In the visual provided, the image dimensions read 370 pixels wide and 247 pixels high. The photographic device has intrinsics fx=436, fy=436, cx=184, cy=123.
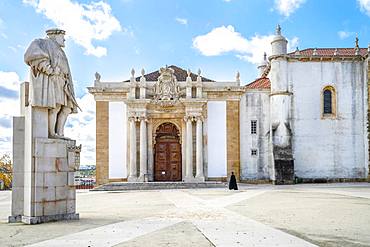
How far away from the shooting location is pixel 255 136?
30.9 m

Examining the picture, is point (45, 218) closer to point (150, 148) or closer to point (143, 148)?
point (143, 148)

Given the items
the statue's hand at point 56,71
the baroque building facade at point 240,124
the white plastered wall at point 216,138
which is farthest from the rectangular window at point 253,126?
the statue's hand at point 56,71

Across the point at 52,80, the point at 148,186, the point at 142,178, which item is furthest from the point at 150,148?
the point at 52,80

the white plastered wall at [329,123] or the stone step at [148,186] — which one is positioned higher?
the white plastered wall at [329,123]

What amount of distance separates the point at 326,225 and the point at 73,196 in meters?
5.87

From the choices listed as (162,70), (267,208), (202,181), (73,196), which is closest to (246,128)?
(202,181)

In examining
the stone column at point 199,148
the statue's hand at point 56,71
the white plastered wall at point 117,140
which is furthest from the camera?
the white plastered wall at point 117,140

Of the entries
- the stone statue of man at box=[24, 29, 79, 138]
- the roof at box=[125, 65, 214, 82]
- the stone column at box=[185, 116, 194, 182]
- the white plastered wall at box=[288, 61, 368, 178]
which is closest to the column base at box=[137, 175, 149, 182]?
the stone column at box=[185, 116, 194, 182]

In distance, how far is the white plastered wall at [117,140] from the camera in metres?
30.0

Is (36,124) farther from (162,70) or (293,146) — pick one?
(293,146)

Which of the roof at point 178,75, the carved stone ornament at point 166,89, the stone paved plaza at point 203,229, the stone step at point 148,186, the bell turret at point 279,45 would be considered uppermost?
the bell turret at point 279,45

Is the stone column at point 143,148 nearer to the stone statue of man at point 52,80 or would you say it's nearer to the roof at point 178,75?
the roof at point 178,75

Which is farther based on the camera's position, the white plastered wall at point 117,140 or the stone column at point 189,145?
the white plastered wall at point 117,140

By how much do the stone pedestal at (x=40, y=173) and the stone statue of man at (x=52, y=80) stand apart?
0.82 feet
